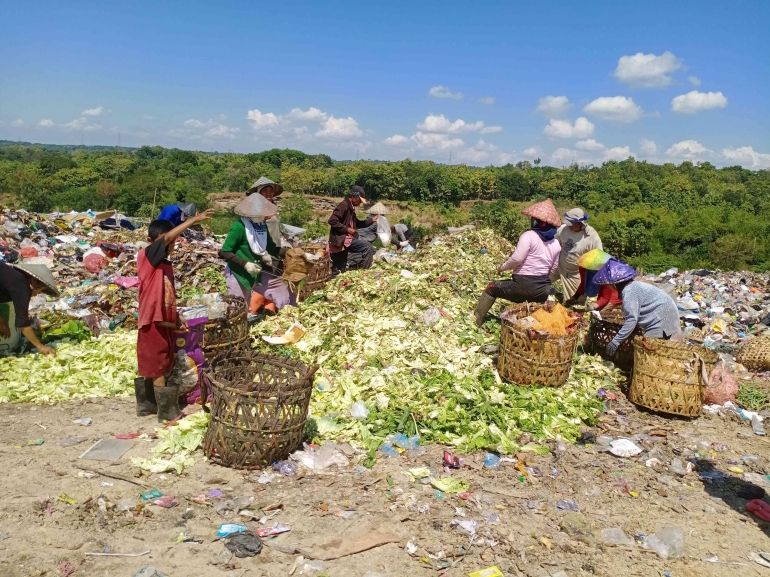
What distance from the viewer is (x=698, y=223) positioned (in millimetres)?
21812

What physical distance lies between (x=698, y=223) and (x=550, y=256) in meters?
19.7

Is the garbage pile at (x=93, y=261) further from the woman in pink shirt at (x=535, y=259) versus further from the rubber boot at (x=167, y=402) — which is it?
the woman in pink shirt at (x=535, y=259)

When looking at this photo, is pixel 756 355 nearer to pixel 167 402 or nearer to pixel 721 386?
pixel 721 386

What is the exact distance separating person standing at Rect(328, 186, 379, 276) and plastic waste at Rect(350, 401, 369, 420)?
3875 mm

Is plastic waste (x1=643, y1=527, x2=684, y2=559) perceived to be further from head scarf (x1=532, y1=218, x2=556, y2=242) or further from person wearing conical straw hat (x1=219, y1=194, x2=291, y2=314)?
person wearing conical straw hat (x1=219, y1=194, x2=291, y2=314)

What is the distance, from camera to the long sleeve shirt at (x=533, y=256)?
18.9ft

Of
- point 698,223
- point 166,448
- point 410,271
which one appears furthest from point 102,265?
point 698,223

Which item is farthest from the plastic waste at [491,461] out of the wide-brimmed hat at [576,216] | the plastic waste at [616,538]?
the wide-brimmed hat at [576,216]

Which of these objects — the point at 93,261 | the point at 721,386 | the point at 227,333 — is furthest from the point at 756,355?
the point at 93,261

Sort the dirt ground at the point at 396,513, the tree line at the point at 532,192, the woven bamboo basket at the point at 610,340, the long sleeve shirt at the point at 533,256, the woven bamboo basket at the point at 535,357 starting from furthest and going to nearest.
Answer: the tree line at the point at 532,192 < the long sleeve shirt at the point at 533,256 < the woven bamboo basket at the point at 610,340 < the woven bamboo basket at the point at 535,357 < the dirt ground at the point at 396,513

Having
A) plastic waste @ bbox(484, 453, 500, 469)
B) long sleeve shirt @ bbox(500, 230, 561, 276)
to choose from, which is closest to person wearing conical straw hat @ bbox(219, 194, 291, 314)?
long sleeve shirt @ bbox(500, 230, 561, 276)

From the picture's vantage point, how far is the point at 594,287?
21.0 ft

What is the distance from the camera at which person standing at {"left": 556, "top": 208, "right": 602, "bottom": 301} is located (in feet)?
22.6

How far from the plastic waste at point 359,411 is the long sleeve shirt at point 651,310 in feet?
8.85
